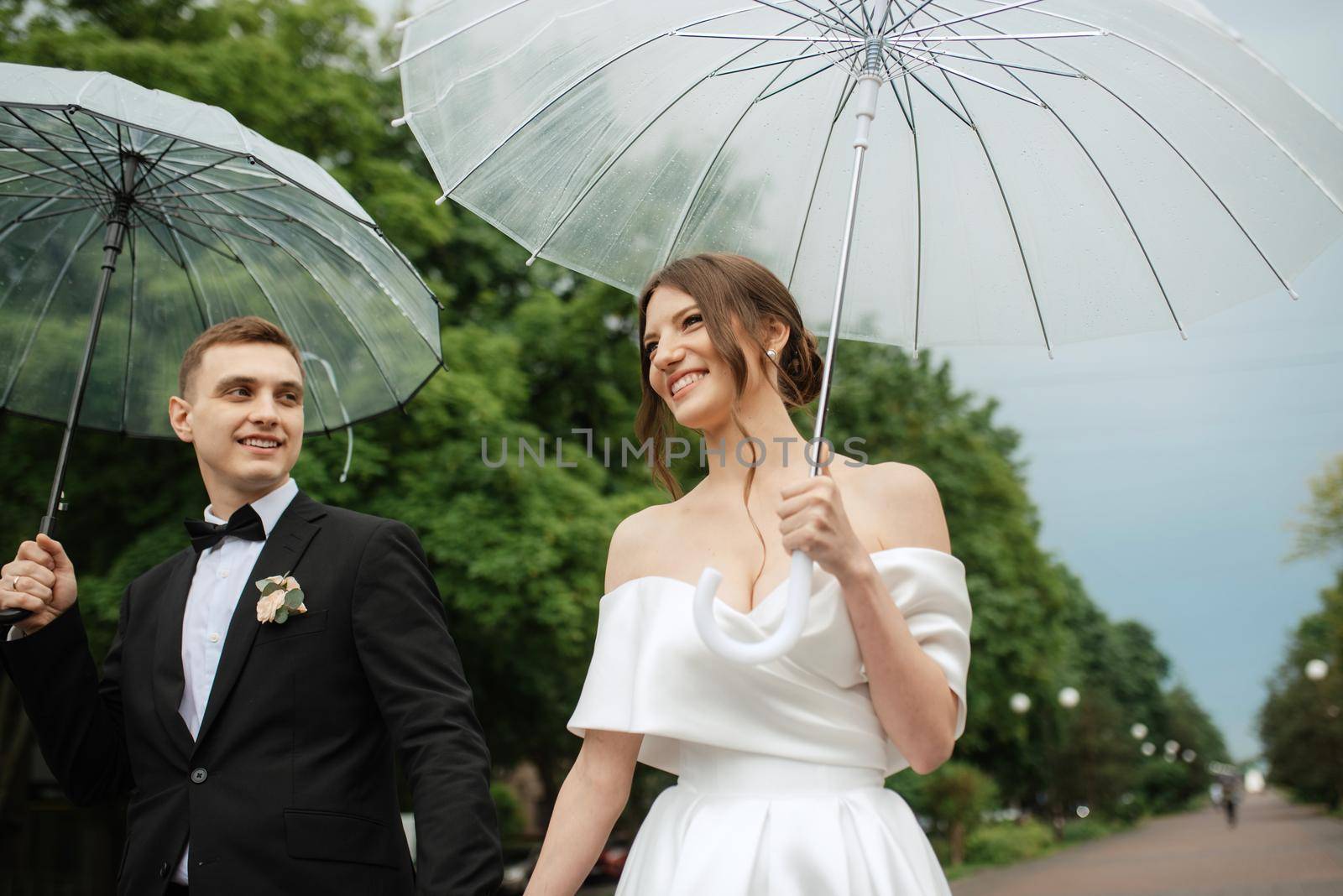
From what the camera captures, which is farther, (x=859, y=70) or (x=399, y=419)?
(x=399, y=419)

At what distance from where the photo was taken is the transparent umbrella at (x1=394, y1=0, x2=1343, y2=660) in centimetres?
297

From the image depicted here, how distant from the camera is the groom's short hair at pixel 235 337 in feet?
10.2

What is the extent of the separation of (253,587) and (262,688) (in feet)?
0.87

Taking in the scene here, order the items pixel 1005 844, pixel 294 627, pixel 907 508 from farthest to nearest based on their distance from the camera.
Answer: pixel 1005 844, pixel 294 627, pixel 907 508

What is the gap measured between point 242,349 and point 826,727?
5.59ft

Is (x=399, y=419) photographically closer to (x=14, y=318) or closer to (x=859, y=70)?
(x=14, y=318)

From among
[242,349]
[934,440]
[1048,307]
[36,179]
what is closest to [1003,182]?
[1048,307]

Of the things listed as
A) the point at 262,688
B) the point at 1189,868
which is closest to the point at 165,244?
the point at 262,688

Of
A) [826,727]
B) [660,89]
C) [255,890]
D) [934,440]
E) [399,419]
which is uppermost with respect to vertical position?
[934,440]

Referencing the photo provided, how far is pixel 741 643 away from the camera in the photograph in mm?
2305

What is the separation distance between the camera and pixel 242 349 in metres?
3.10

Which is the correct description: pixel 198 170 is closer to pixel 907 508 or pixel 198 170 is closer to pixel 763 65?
pixel 763 65

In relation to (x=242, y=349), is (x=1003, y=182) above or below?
above

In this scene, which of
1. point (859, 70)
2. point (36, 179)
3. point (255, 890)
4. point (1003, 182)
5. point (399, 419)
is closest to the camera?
point (255, 890)
